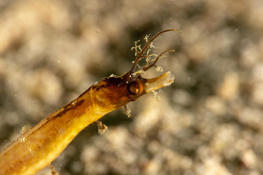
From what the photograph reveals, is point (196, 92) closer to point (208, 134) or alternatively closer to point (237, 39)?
point (208, 134)

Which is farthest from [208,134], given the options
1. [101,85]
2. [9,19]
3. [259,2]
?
[9,19]

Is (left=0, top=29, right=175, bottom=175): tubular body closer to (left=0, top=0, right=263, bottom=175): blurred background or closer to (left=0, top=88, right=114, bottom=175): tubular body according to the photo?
(left=0, top=88, right=114, bottom=175): tubular body

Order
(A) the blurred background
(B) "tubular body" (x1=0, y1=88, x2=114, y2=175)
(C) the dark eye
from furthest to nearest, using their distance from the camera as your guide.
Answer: (A) the blurred background → (B) "tubular body" (x1=0, y1=88, x2=114, y2=175) → (C) the dark eye

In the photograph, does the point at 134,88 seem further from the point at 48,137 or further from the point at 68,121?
the point at 48,137

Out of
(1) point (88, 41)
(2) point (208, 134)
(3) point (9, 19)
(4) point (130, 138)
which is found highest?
(3) point (9, 19)

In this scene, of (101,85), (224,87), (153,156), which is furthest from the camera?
(224,87)

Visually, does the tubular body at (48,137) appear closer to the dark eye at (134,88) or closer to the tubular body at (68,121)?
the tubular body at (68,121)

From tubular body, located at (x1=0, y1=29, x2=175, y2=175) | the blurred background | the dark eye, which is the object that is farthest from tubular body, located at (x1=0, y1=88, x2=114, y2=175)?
the blurred background
